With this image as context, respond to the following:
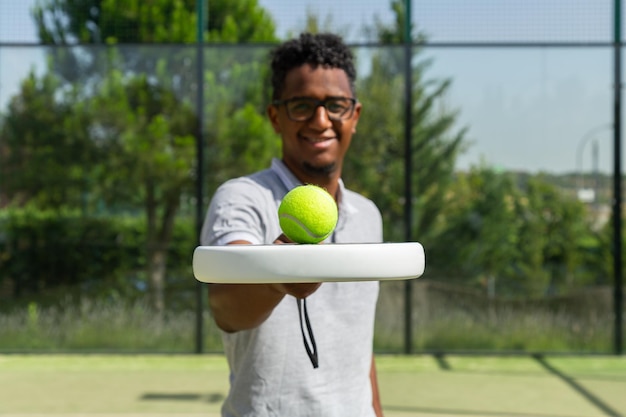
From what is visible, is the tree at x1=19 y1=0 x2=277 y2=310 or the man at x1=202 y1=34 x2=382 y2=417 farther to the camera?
the tree at x1=19 y1=0 x2=277 y2=310

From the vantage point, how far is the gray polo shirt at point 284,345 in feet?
5.22

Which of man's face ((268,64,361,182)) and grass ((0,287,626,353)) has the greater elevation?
man's face ((268,64,361,182))

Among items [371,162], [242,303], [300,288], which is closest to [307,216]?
[300,288]

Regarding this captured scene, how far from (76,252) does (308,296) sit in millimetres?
5445

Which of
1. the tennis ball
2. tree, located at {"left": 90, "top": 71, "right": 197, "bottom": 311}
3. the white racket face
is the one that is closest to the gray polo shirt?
the tennis ball

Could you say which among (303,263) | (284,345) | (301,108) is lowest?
(284,345)

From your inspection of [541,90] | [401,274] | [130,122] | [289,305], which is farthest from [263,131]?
[401,274]

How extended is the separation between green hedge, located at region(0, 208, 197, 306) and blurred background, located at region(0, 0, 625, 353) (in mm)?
10

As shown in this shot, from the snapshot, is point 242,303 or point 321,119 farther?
point 321,119

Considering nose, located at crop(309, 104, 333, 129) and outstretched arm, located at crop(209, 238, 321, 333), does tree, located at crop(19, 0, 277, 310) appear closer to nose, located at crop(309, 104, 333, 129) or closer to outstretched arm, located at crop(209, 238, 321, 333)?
nose, located at crop(309, 104, 333, 129)

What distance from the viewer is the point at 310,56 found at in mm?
1705

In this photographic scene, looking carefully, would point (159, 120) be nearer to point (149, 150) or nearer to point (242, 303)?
point (149, 150)

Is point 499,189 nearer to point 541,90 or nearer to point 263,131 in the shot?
point 541,90

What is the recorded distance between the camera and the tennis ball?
122 centimetres
